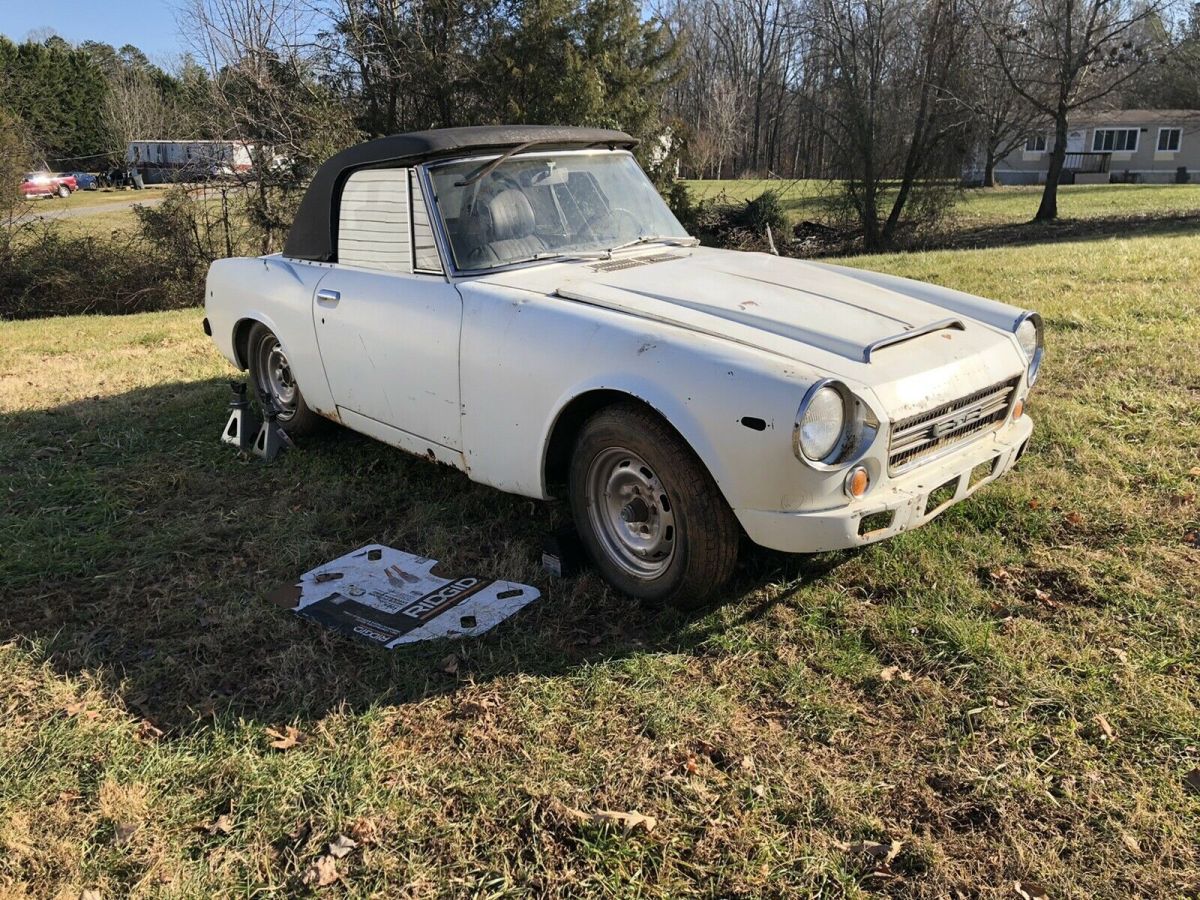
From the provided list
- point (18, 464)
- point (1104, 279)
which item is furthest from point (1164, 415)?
point (18, 464)

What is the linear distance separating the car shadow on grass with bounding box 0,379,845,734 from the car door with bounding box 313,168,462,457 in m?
0.52

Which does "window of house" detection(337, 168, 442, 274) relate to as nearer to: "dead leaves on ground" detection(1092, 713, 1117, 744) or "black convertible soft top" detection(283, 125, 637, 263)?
"black convertible soft top" detection(283, 125, 637, 263)

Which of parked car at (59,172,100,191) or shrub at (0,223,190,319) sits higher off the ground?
parked car at (59,172,100,191)

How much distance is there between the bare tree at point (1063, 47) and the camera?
21.9 meters

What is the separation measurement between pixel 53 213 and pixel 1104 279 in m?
17.1

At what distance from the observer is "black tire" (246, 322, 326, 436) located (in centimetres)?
521

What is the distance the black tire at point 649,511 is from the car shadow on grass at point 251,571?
0.44 feet

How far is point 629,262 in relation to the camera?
4.05 meters

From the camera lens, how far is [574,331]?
3.28 meters

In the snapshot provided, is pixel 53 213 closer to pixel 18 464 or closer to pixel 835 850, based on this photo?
pixel 18 464

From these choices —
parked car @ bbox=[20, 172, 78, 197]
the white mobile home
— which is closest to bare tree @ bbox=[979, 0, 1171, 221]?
the white mobile home

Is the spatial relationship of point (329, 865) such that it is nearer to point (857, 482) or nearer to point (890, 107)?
point (857, 482)

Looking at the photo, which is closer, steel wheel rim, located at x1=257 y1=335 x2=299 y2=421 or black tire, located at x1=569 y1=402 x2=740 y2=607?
black tire, located at x1=569 y1=402 x2=740 y2=607

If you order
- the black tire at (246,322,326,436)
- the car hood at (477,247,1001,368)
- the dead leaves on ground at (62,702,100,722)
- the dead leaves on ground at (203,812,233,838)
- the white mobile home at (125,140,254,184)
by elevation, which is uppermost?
the white mobile home at (125,140,254,184)
